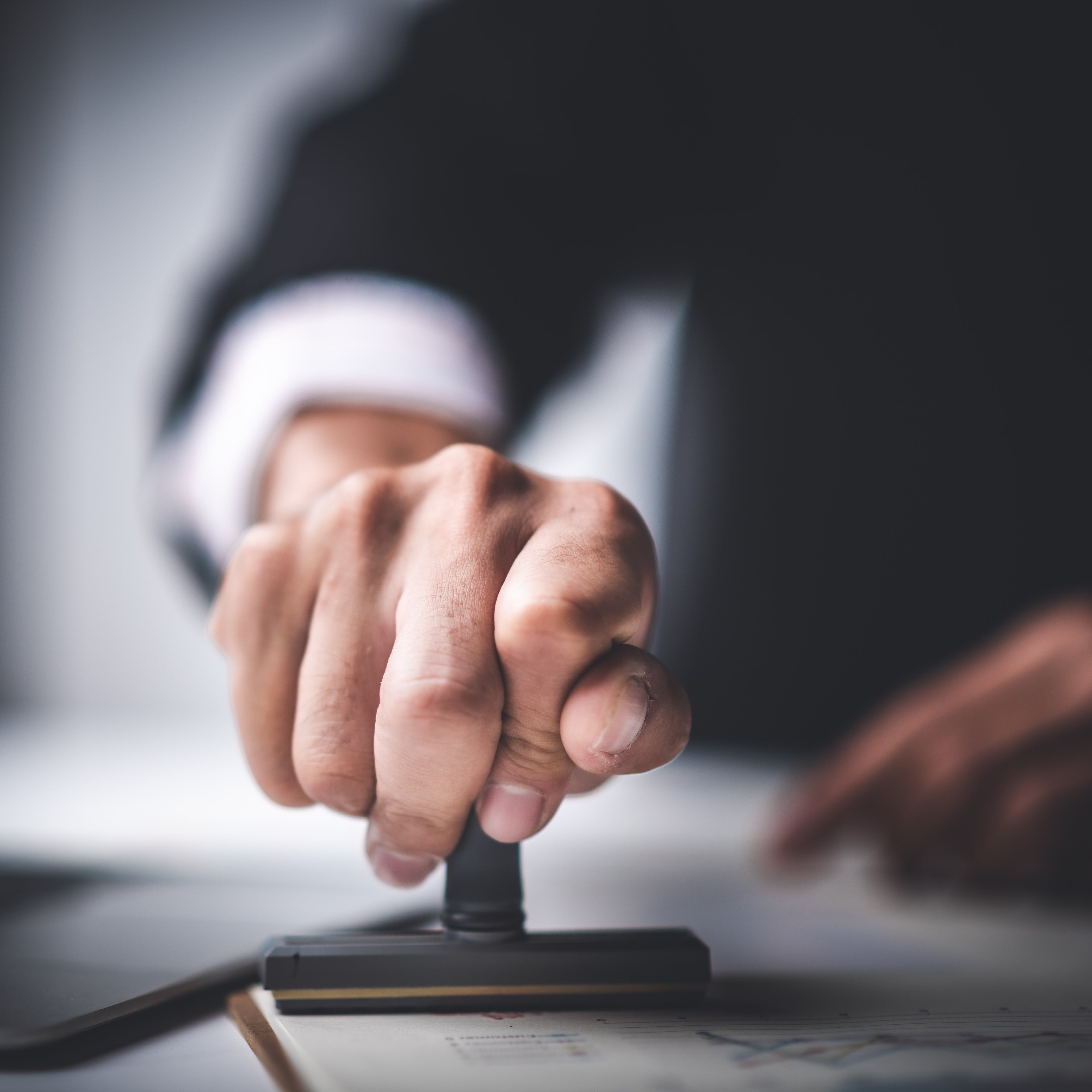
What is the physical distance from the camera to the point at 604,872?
0.67 meters

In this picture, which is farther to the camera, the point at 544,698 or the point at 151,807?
the point at 151,807

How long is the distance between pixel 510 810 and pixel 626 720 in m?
0.06

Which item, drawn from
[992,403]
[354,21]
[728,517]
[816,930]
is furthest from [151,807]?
[354,21]

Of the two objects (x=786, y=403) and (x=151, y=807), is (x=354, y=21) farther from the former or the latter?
(x=151, y=807)

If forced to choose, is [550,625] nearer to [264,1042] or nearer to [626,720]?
[626,720]

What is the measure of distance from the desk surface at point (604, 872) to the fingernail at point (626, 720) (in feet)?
0.43

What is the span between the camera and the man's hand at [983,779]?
0.67m

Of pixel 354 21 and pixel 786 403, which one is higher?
pixel 354 21

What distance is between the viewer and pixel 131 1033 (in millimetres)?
286

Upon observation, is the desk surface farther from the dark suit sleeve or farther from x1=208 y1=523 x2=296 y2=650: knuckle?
the dark suit sleeve

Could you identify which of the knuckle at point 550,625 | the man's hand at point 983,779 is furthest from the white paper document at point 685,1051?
the man's hand at point 983,779

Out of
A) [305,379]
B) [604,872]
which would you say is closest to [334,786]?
[604,872]

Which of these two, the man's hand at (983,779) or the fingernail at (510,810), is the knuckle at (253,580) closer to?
the fingernail at (510,810)

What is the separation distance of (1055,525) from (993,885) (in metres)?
0.74
